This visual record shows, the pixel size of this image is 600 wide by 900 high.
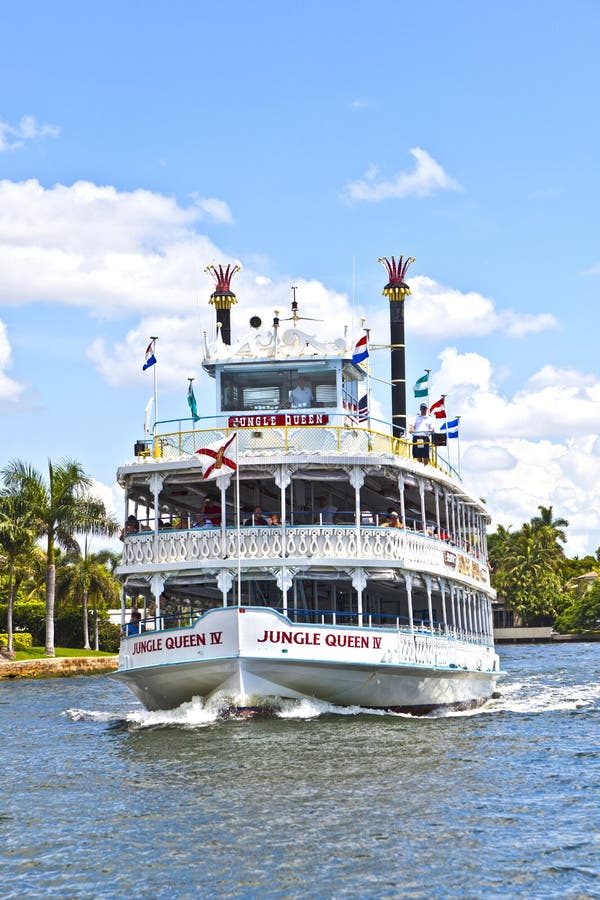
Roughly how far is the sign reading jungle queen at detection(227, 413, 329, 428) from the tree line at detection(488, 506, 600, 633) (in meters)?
79.8

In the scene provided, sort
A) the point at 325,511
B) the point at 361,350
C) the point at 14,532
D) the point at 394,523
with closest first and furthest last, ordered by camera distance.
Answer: the point at 325,511 < the point at 394,523 < the point at 361,350 < the point at 14,532

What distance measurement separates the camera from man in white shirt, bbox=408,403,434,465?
99.0ft

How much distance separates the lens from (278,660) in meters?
24.0

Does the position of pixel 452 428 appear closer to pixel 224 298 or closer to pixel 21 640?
pixel 224 298

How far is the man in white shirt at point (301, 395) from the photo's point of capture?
97.7 ft

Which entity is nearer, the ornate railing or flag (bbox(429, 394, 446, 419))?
the ornate railing

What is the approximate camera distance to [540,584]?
112 m

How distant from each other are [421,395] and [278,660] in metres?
11.7

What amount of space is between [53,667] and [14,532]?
20.6 ft

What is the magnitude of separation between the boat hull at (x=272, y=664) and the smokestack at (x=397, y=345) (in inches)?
503

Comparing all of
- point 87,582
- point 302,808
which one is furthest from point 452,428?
point 87,582

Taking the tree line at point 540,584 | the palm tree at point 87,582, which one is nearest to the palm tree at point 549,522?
the tree line at point 540,584

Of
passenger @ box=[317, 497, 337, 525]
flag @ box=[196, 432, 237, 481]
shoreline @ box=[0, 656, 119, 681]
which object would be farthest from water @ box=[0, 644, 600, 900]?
shoreline @ box=[0, 656, 119, 681]

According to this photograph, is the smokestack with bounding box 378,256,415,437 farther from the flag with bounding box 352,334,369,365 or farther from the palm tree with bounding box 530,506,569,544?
the palm tree with bounding box 530,506,569,544
